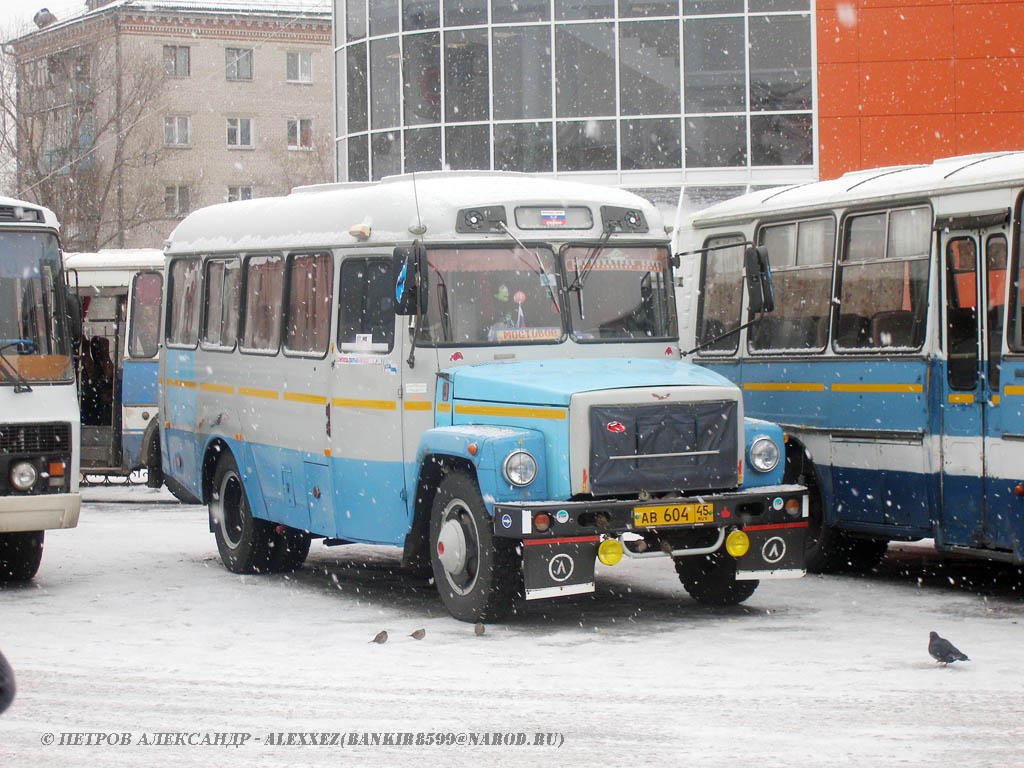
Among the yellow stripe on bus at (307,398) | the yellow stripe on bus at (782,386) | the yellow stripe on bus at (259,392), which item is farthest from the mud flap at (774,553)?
the yellow stripe on bus at (259,392)

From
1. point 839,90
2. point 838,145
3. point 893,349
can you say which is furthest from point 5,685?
point 839,90

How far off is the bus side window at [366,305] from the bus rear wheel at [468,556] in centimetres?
125

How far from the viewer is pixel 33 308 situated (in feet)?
43.2

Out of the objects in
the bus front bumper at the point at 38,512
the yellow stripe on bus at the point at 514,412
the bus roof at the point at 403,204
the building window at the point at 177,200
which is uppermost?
the building window at the point at 177,200

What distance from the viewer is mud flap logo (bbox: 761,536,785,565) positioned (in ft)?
36.6

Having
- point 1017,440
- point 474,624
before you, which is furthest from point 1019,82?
point 474,624

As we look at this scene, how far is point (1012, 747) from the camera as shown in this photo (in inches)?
291

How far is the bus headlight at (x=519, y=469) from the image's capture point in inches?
414

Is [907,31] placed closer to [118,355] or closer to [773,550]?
[118,355]

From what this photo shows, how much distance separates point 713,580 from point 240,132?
190 feet

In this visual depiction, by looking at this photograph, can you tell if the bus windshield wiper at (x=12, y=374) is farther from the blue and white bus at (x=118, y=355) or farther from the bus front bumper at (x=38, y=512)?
the blue and white bus at (x=118, y=355)

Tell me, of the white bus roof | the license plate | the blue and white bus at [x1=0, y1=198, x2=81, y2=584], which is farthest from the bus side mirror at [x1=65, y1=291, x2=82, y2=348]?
the white bus roof

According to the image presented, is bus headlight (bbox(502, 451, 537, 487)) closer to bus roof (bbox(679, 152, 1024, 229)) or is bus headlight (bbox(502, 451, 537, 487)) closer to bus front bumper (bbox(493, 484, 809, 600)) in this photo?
bus front bumper (bbox(493, 484, 809, 600))

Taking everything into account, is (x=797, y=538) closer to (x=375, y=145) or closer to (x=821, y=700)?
(x=821, y=700)
